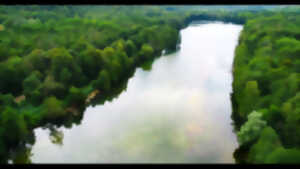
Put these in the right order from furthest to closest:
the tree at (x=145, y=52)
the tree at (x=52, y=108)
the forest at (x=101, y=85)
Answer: the tree at (x=145, y=52)
the tree at (x=52, y=108)
the forest at (x=101, y=85)

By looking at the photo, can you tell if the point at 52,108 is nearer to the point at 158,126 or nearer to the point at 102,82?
the point at 102,82

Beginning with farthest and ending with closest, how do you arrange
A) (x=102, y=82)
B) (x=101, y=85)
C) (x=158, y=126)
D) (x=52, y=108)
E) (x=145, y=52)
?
(x=145, y=52) < (x=101, y=85) < (x=102, y=82) < (x=158, y=126) < (x=52, y=108)

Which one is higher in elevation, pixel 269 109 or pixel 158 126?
pixel 269 109

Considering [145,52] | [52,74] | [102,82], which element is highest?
[145,52]

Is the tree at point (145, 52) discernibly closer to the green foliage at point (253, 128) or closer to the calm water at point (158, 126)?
the calm water at point (158, 126)

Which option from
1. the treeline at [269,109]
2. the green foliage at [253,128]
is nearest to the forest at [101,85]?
the treeline at [269,109]

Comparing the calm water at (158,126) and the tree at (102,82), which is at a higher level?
the tree at (102,82)

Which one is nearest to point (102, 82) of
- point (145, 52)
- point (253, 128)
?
point (145, 52)

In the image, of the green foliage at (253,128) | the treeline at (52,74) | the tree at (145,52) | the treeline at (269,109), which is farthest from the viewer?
the tree at (145,52)

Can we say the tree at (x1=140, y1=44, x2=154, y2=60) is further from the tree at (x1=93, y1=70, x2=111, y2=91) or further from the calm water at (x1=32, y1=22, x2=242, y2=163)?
the tree at (x1=93, y1=70, x2=111, y2=91)
